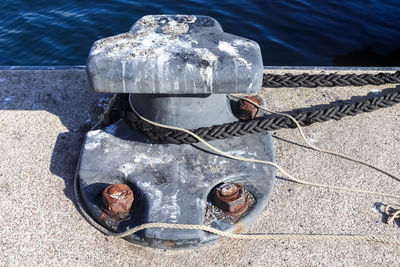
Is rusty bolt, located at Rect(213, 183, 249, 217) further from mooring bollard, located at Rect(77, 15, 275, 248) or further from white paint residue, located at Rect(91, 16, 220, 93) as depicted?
white paint residue, located at Rect(91, 16, 220, 93)

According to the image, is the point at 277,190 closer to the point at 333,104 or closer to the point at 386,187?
the point at 386,187

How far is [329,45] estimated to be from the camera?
5.66 m

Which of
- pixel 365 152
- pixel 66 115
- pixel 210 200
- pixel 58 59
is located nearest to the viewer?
pixel 210 200

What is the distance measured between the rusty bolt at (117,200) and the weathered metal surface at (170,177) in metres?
0.05

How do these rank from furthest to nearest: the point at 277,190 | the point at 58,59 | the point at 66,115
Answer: the point at 58,59
the point at 66,115
the point at 277,190

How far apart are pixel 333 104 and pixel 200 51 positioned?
1.35m

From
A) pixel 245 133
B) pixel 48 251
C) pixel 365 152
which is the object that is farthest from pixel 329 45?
pixel 48 251

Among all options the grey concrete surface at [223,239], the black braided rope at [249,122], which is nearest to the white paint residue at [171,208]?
the grey concrete surface at [223,239]

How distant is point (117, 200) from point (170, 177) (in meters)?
0.35

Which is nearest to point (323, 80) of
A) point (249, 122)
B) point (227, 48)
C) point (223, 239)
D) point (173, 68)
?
point (249, 122)

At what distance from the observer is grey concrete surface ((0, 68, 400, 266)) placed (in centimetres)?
212

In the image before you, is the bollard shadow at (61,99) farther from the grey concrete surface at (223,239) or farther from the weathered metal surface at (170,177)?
the weathered metal surface at (170,177)

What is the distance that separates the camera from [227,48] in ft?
7.70

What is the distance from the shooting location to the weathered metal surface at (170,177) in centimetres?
216
